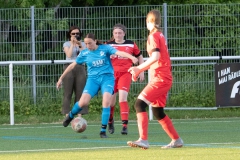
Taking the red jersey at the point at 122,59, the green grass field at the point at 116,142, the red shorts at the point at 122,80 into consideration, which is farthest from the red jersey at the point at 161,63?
the red jersey at the point at 122,59

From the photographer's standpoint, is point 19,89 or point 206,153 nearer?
point 206,153

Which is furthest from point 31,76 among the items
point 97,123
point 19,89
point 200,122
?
point 200,122

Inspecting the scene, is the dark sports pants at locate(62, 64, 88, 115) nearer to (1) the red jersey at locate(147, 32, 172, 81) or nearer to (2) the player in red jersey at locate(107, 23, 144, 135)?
(2) the player in red jersey at locate(107, 23, 144, 135)

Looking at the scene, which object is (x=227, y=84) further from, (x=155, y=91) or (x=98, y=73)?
(x=155, y=91)

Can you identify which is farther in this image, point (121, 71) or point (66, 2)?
point (66, 2)

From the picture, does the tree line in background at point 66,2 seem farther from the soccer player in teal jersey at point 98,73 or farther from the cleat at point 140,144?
the cleat at point 140,144

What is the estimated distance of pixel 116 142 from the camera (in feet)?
41.9

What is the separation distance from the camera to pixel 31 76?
19.0 metres

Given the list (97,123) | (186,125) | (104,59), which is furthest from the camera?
(97,123)

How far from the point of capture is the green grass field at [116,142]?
1053 cm

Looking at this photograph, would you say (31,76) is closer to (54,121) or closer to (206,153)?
(54,121)

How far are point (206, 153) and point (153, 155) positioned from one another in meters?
0.69

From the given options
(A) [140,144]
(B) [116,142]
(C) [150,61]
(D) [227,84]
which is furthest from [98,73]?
(D) [227,84]

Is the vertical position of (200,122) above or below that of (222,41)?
below
